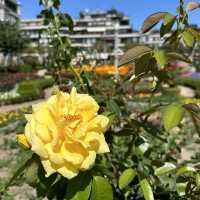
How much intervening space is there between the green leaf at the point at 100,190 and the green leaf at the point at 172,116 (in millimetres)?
188

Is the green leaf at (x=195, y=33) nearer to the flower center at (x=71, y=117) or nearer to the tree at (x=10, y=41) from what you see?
the flower center at (x=71, y=117)

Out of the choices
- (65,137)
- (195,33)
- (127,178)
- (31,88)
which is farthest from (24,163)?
(31,88)

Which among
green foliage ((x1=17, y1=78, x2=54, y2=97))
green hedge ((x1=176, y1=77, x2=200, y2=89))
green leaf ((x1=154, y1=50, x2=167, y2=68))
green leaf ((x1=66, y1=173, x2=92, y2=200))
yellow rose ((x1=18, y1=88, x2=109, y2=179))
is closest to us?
yellow rose ((x1=18, y1=88, x2=109, y2=179))

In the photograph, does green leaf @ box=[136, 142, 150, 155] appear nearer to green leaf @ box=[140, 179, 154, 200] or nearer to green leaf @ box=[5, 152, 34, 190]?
green leaf @ box=[140, 179, 154, 200]

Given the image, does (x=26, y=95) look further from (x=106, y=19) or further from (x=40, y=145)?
(x=106, y=19)

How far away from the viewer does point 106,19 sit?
97.4 metres

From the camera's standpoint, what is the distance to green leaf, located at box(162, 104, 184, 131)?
1.08 m

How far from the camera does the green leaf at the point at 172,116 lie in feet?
3.56

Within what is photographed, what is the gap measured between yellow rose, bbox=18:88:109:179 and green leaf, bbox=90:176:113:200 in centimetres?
12

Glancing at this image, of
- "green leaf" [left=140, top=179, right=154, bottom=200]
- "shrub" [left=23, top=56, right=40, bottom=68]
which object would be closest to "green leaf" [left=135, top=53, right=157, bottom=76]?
"green leaf" [left=140, top=179, right=154, bottom=200]

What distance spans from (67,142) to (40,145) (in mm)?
50

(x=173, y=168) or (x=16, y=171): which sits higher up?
(x=16, y=171)

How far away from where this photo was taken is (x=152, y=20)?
4.24 ft

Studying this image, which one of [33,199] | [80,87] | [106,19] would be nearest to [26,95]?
[33,199]
